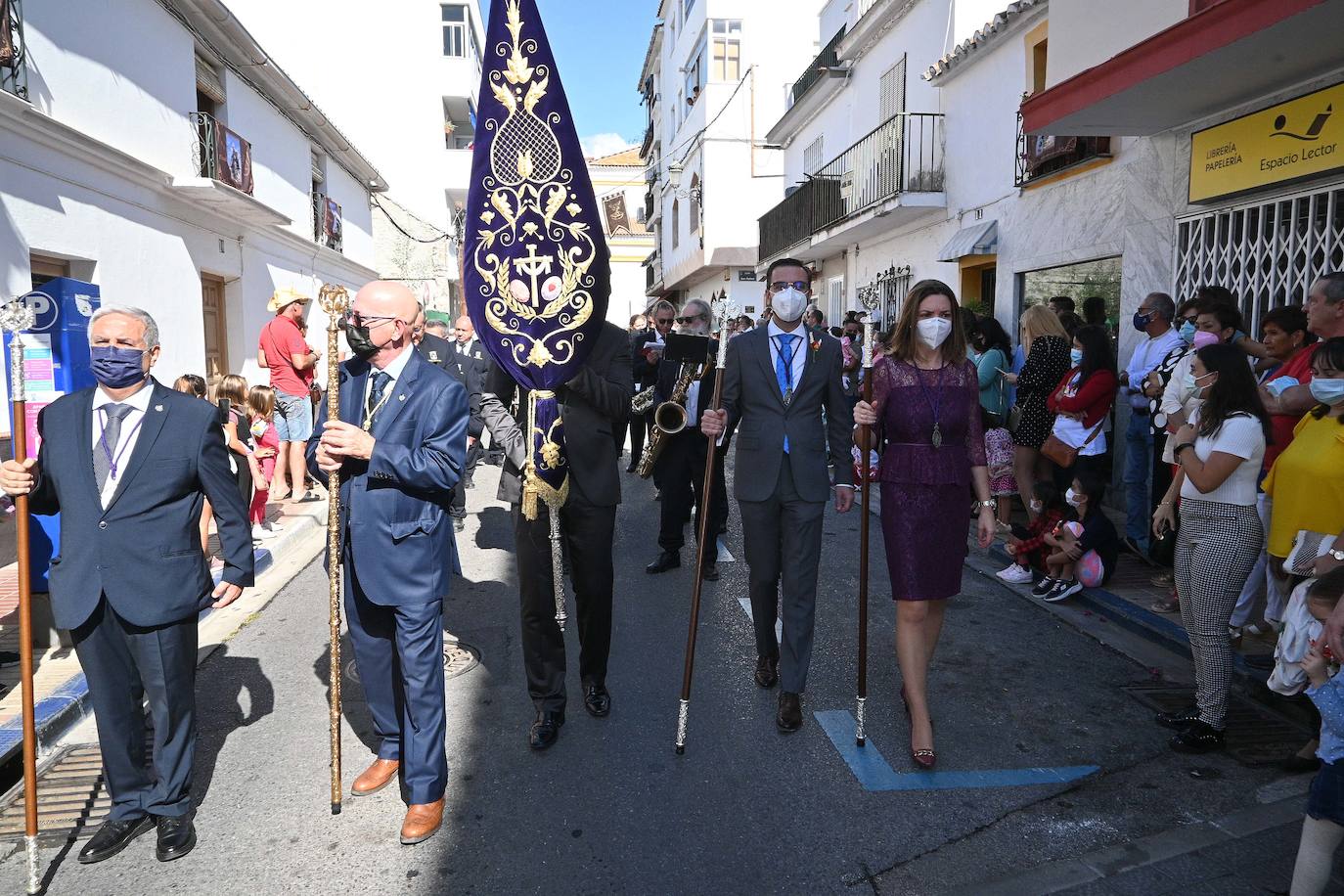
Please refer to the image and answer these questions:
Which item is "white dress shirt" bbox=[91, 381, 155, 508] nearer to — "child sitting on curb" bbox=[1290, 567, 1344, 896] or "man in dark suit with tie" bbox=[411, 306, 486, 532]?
"man in dark suit with tie" bbox=[411, 306, 486, 532]

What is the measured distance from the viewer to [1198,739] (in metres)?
3.80

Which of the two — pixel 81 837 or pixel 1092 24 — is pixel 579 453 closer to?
pixel 81 837

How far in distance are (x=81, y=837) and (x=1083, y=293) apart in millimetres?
10008

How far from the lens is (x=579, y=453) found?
3.89m

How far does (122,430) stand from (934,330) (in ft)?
10.4

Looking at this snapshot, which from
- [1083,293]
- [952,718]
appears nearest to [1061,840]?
[952,718]

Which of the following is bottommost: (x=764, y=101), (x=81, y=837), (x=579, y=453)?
(x=81, y=837)

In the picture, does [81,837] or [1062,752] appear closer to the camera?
[81,837]

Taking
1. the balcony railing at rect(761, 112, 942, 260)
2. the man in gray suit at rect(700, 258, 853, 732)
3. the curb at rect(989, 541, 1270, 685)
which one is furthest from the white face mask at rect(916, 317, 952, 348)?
the balcony railing at rect(761, 112, 942, 260)

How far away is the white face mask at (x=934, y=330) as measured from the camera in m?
3.76

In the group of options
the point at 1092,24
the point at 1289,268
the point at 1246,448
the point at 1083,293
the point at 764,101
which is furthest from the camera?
the point at 764,101

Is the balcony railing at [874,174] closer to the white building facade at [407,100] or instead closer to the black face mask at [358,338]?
the white building facade at [407,100]

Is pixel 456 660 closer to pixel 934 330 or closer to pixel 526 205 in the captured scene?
pixel 526 205

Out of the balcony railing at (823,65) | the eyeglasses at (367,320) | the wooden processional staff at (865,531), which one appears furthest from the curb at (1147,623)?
the balcony railing at (823,65)
